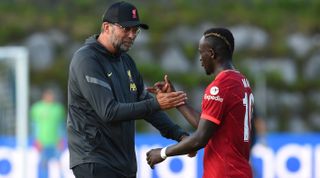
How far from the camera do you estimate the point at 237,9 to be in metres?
25.9

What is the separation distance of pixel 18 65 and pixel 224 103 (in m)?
8.99

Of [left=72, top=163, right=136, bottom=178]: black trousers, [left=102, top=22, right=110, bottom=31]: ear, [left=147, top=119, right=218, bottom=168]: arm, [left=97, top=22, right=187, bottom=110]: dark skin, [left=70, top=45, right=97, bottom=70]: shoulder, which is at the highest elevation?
[left=102, top=22, right=110, bottom=31]: ear

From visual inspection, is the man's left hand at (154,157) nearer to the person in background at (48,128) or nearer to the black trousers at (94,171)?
the black trousers at (94,171)

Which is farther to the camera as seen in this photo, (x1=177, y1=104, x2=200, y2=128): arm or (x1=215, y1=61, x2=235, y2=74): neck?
(x1=177, y1=104, x2=200, y2=128): arm

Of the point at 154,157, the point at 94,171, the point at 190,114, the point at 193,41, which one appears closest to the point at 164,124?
the point at 190,114

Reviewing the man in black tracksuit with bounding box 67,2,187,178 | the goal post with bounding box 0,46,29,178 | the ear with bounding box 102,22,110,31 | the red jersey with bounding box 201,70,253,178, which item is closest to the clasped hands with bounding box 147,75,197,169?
the man in black tracksuit with bounding box 67,2,187,178

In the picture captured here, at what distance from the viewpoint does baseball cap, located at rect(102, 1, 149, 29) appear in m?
7.59

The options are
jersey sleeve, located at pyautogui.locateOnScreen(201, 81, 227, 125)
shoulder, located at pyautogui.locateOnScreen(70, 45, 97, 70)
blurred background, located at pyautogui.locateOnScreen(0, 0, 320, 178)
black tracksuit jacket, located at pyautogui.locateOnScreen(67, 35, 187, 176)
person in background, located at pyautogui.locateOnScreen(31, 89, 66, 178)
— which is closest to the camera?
jersey sleeve, located at pyautogui.locateOnScreen(201, 81, 227, 125)

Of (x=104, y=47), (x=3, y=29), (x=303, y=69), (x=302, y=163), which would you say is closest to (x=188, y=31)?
(x=303, y=69)

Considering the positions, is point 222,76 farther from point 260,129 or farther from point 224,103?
point 260,129

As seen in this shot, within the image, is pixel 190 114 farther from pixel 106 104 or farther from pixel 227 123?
pixel 106 104

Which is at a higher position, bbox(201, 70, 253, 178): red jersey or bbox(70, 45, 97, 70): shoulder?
bbox(70, 45, 97, 70): shoulder

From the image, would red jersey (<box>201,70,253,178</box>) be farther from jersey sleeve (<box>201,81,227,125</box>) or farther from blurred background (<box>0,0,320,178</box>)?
blurred background (<box>0,0,320,178</box>)

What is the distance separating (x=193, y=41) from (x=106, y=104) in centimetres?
1845
